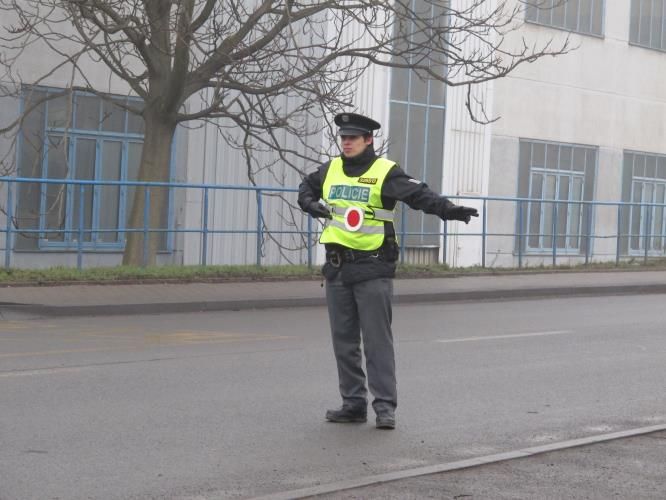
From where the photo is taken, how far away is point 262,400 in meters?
9.62

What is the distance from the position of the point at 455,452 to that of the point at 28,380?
379 cm

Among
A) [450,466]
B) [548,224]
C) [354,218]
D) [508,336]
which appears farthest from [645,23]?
[450,466]

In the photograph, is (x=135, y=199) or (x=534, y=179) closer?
(x=135, y=199)

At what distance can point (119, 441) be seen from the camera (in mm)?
7863

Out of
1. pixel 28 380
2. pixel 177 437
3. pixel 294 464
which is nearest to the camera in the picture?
pixel 294 464

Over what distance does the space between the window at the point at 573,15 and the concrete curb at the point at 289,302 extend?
532 inches

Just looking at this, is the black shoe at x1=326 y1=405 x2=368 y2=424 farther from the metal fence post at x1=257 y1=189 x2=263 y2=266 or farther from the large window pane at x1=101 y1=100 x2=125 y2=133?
the large window pane at x1=101 y1=100 x2=125 y2=133

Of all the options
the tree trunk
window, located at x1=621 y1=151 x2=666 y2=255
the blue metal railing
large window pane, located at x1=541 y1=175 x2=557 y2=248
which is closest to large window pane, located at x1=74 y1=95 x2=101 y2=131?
the blue metal railing

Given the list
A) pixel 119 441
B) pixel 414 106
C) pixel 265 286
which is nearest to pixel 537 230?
pixel 414 106

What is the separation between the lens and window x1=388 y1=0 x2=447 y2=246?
31406 mm

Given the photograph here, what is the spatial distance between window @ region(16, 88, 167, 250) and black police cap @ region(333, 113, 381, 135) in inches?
497

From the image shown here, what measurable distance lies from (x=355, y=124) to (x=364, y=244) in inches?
29.3

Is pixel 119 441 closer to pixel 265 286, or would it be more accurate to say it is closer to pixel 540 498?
pixel 540 498

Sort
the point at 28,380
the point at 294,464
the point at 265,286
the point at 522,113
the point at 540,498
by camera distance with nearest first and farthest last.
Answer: the point at 540,498, the point at 294,464, the point at 28,380, the point at 265,286, the point at 522,113
